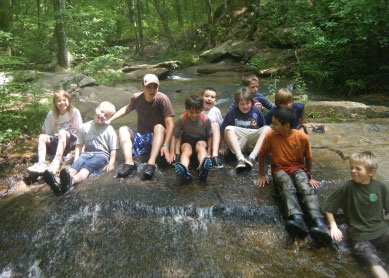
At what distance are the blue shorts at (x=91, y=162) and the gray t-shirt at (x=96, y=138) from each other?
0.11 metres

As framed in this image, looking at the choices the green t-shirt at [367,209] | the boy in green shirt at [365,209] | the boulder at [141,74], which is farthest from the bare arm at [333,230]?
the boulder at [141,74]

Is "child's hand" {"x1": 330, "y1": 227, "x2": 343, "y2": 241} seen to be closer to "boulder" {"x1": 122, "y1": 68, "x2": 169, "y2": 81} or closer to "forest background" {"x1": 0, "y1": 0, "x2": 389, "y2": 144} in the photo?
"forest background" {"x1": 0, "y1": 0, "x2": 389, "y2": 144}

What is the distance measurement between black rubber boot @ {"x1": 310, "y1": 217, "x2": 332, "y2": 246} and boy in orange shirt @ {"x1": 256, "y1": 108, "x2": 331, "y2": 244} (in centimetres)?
1

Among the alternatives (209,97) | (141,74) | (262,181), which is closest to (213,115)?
(209,97)

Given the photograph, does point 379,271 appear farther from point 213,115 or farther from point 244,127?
point 213,115

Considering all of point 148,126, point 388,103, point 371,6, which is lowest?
point 388,103

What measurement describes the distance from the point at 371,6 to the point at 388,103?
2.51 metres

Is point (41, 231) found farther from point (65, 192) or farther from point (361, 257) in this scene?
point (361, 257)

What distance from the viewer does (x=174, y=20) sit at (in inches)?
1247

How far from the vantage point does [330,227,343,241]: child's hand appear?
3.14 m

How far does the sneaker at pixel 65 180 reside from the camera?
4.10 metres

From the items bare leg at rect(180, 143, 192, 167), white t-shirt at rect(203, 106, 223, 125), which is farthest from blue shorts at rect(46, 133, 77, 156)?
white t-shirt at rect(203, 106, 223, 125)

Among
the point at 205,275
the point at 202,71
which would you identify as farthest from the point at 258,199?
the point at 202,71

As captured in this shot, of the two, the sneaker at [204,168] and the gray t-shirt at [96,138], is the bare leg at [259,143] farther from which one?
the gray t-shirt at [96,138]
